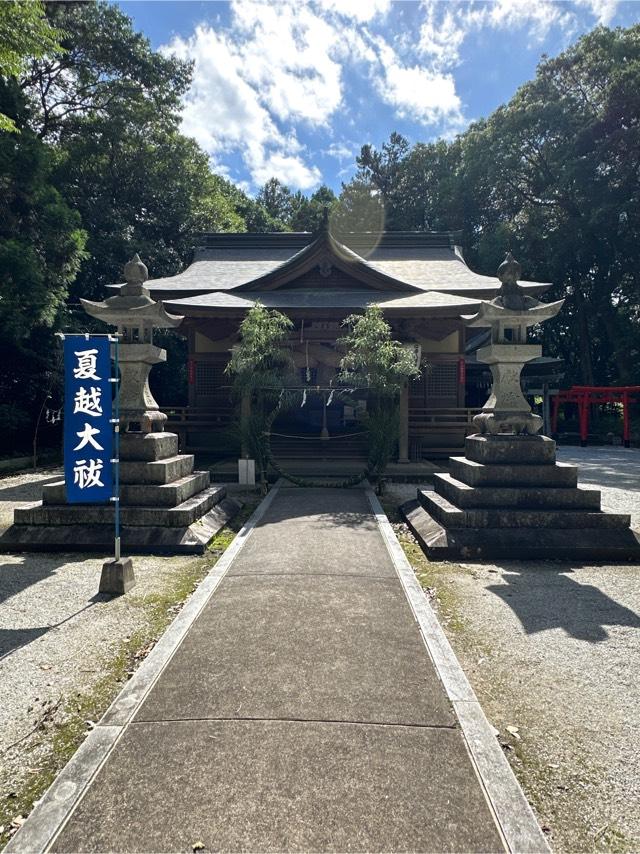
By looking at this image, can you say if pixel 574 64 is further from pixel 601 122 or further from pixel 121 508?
pixel 121 508

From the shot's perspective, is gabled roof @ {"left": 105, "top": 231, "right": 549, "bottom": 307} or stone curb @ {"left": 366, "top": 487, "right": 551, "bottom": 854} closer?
stone curb @ {"left": 366, "top": 487, "right": 551, "bottom": 854}

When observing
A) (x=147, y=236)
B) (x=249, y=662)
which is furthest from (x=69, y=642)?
(x=147, y=236)

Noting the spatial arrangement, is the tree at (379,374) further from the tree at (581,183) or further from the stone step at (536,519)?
the tree at (581,183)

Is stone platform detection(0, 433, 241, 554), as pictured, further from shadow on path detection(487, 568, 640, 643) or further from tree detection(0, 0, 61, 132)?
tree detection(0, 0, 61, 132)

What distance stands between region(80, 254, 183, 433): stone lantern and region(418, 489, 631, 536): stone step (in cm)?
475

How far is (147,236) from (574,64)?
24274mm

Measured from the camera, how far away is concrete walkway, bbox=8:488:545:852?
1971 millimetres

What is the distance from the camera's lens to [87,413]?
521 cm

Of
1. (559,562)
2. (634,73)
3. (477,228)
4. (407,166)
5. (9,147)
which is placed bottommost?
(559,562)

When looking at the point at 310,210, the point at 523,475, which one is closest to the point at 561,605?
the point at 523,475

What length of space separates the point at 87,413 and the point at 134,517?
1801 millimetres

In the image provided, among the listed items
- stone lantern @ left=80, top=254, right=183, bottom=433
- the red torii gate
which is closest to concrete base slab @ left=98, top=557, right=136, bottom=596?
stone lantern @ left=80, top=254, right=183, bottom=433

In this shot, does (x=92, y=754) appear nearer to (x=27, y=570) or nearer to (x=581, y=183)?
(x=27, y=570)

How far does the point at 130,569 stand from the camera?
4965 millimetres
